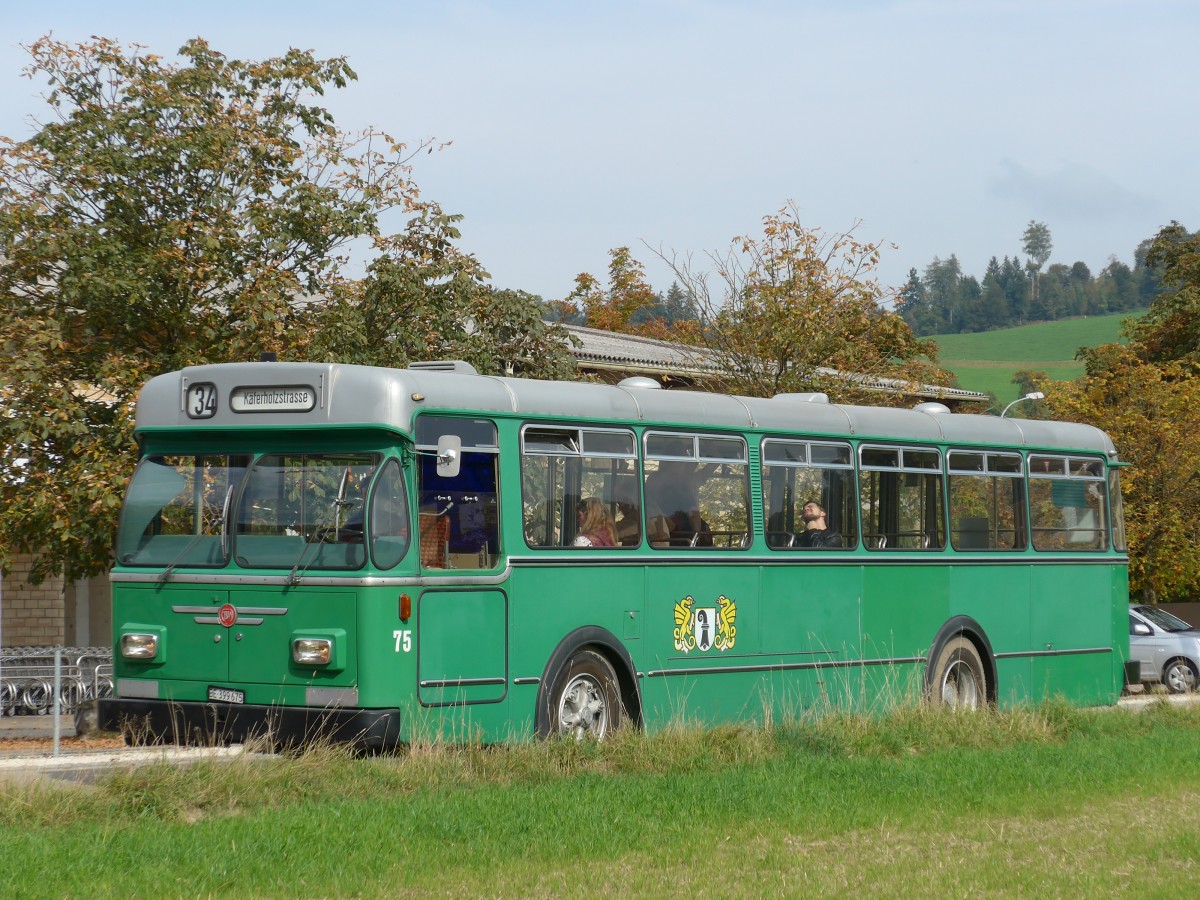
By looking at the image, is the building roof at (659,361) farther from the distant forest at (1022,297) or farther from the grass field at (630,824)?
the distant forest at (1022,297)

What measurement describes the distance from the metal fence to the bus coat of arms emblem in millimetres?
9375

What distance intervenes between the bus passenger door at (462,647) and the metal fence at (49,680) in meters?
10.0

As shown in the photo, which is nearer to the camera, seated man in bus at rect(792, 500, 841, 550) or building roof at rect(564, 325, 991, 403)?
seated man in bus at rect(792, 500, 841, 550)

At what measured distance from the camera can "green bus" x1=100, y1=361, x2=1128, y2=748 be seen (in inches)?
449

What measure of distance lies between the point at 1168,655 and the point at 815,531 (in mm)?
15066

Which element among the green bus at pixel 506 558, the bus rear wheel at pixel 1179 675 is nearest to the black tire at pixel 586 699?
the green bus at pixel 506 558

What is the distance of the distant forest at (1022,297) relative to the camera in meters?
148

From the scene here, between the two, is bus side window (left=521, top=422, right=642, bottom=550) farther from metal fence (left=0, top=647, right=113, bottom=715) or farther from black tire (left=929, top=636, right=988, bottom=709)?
metal fence (left=0, top=647, right=113, bottom=715)

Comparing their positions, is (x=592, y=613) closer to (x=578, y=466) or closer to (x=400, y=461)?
(x=578, y=466)

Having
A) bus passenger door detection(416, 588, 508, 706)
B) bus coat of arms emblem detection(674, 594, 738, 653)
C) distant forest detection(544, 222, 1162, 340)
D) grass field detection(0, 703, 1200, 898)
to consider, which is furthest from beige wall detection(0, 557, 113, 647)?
distant forest detection(544, 222, 1162, 340)

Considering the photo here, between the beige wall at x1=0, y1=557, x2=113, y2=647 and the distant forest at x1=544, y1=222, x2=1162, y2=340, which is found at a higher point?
the distant forest at x1=544, y1=222, x2=1162, y2=340

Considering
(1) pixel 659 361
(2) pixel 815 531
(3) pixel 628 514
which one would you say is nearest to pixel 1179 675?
(1) pixel 659 361

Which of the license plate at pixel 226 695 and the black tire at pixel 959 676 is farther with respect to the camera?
the black tire at pixel 959 676

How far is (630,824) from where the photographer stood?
30.0ft
